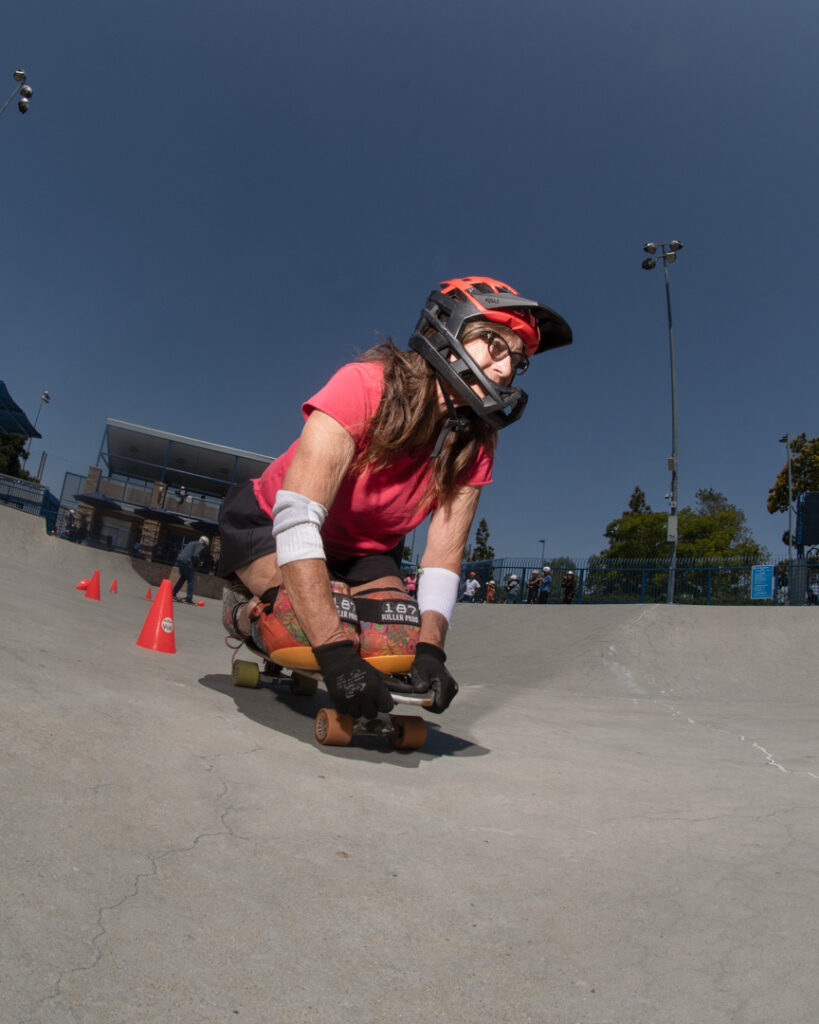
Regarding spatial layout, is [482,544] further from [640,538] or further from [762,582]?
[762,582]

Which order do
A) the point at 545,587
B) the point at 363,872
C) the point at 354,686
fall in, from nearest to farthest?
the point at 363,872 < the point at 354,686 < the point at 545,587

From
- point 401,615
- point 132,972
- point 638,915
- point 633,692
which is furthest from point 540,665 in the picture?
point 132,972

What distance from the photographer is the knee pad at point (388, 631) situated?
2.38 m

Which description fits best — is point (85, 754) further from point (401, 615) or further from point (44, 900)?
point (401, 615)

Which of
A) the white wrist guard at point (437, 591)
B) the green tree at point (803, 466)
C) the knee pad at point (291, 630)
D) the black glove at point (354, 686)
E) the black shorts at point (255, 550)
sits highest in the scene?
the green tree at point (803, 466)

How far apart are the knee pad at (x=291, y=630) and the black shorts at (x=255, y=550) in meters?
0.36

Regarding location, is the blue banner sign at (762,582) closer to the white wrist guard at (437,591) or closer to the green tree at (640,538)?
the white wrist guard at (437,591)

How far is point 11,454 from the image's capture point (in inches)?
1859

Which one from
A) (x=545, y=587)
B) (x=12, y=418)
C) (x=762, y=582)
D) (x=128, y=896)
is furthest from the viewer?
(x=12, y=418)

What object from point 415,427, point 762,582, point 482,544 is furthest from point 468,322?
point 482,544

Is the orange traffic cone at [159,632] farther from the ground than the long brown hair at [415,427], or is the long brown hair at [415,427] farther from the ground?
the long brown hair at [415,427]

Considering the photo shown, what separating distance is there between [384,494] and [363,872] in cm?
151

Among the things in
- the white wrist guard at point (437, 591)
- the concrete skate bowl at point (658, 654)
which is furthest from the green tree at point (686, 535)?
the white wrist guard at point (437, 591)

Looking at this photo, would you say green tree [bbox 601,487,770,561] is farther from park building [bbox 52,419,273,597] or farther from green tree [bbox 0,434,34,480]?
green tree [bbox 0,434,34,480]
